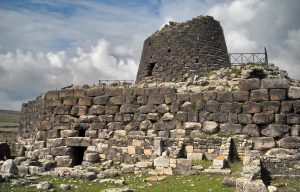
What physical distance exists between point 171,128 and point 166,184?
398 centimetres

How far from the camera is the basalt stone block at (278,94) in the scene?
555 inches

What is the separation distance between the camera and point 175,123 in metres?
15.5

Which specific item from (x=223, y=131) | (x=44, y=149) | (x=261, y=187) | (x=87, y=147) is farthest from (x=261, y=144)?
(x=44, y=149)

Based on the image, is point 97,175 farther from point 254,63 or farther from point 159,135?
point 254,63

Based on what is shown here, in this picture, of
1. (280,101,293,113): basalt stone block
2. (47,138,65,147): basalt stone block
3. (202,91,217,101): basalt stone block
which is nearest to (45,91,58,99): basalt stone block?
(47,138,65,147): basalt stone block

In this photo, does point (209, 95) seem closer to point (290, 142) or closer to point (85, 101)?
point (290, 142)

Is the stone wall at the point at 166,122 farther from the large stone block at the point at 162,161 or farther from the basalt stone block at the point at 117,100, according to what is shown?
the large stone block at the point at 162,161

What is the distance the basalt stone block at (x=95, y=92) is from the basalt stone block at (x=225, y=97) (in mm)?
4775

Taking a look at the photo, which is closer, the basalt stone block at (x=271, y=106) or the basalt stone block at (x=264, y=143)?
the basalt stone block at (x=264, y=143)

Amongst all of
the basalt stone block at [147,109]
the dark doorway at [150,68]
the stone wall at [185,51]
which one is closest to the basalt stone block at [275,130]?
the basalt stone block at [147,109]

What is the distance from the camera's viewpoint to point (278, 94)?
14.2m

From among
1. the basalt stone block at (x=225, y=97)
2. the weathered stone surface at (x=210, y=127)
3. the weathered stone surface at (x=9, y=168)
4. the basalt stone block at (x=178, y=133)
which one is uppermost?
the basalt stone block at (x=225, y=97)

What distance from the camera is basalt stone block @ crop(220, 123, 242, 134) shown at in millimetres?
14516

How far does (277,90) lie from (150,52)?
1407 cm
